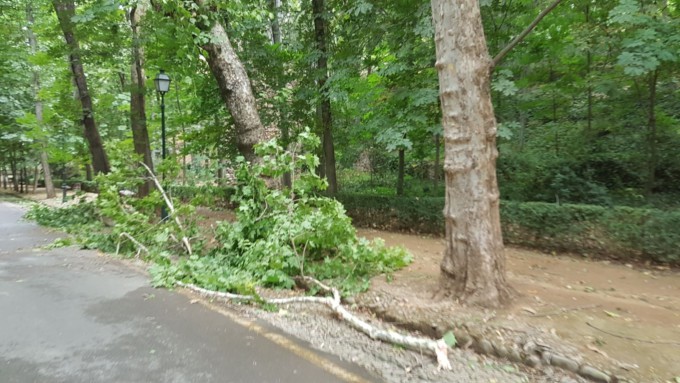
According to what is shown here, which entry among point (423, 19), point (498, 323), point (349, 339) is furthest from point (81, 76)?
point (498, 323)

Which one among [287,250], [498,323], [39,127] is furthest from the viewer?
[39,127]

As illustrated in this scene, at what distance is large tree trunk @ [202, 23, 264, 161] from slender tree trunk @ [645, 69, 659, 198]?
29.1 ft

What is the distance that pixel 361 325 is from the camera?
4469mm

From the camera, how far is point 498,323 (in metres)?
4.27

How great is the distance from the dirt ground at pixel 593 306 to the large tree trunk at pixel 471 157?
1.41ft

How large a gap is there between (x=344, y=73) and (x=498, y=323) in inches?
306

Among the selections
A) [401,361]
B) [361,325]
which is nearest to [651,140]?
[361,325]

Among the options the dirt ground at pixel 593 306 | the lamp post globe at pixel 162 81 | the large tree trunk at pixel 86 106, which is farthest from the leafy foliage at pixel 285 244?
the large tree trunk at pixel 86 106

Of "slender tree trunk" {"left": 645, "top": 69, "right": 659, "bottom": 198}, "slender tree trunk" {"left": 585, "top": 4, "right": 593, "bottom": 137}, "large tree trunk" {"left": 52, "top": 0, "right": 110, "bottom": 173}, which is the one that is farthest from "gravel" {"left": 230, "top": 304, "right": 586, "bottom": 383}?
"large tree trunk" {"left": 52, "top": 0, "right": 110, "bottom": 173}

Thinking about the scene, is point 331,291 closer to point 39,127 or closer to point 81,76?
point 81,76

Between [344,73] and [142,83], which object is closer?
[344,73]

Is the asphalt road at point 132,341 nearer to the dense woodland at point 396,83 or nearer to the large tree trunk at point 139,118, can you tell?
the dense woodland at point 396,83

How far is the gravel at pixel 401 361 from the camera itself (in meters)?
3.47

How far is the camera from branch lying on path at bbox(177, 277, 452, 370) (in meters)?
3.74
